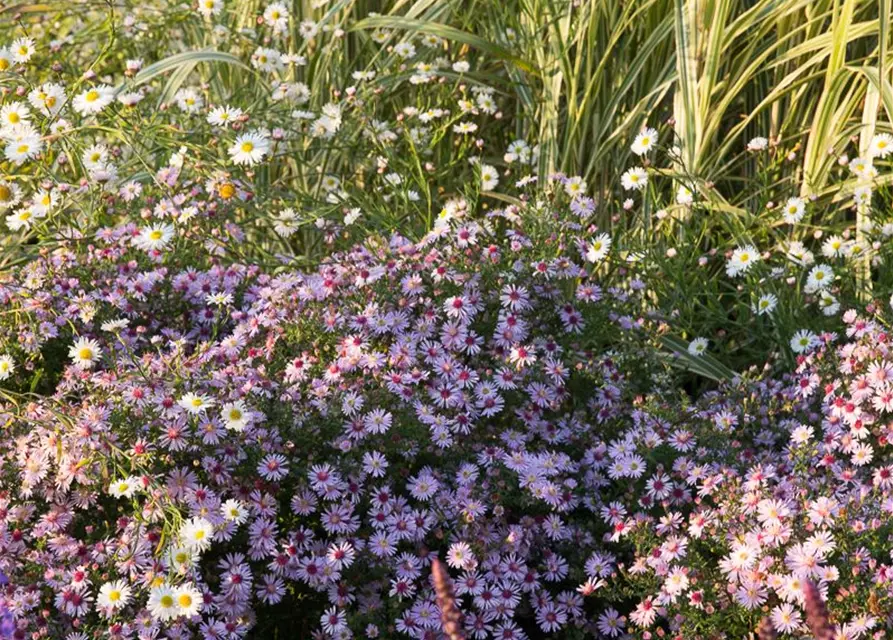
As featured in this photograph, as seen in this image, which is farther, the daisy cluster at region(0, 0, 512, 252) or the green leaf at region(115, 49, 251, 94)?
the green leaf at region(115, 49, 251, 94)

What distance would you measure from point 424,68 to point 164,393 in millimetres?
1564

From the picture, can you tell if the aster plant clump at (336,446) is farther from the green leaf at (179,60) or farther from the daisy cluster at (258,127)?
the green leaf at (179,60)

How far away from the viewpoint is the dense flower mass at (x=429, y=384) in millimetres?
2135

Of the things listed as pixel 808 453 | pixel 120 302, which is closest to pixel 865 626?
pixel 808 453

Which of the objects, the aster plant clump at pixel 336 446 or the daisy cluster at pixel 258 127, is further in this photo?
the daisy cluster at pixel 258 127

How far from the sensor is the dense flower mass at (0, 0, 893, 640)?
2.13 m

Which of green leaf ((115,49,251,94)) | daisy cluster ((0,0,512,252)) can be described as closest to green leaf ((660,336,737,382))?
daisy cluster ((0,0,512,252))

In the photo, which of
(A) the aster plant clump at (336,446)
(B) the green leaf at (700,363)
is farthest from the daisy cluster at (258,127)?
(B) the green leaf at (700,363)

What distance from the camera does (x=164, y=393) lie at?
2.25 meters

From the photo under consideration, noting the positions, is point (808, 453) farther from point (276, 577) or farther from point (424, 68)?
point (424, 68)

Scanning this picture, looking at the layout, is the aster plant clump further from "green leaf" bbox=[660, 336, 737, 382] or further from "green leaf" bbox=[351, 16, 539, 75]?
"green leaf" bbox=[351, 16, 539, 75]

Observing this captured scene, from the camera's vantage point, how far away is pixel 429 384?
8.13ft

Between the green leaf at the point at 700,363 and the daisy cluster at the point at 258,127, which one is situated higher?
the daisy cluster at the point at 258,127

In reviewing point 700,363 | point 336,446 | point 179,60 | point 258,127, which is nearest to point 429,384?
point 336,446
